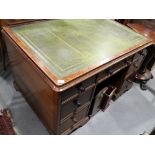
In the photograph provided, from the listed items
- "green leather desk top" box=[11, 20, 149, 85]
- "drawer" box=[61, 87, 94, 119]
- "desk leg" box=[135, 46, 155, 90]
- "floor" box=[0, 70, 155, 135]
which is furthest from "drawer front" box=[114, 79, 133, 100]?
"drawer" box=[61, 87, 94, 119]

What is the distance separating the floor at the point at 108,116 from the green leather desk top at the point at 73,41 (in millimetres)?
793

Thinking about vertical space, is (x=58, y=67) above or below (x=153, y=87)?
above

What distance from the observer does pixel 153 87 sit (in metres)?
2.27

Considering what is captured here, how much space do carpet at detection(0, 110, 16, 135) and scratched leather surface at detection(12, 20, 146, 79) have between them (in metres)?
0.84

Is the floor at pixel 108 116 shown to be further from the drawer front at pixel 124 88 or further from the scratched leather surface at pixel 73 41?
the scratched leather surface at pixel 73 41

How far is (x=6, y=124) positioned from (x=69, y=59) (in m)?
0.97

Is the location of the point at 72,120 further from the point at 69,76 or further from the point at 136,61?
the point at 136,61

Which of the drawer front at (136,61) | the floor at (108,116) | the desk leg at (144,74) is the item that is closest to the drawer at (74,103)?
the floor at (108,116)

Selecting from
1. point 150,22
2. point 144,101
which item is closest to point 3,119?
point 144,101

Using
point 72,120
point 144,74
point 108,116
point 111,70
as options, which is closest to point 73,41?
point 111,70

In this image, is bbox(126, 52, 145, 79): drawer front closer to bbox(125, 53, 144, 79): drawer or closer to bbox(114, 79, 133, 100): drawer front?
bbox(125, 53, 144, 79): drawer

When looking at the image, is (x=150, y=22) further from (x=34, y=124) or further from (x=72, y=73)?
(x=34, y=124)

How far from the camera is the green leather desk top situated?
1.10 metres

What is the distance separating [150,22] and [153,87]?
2.80ft
